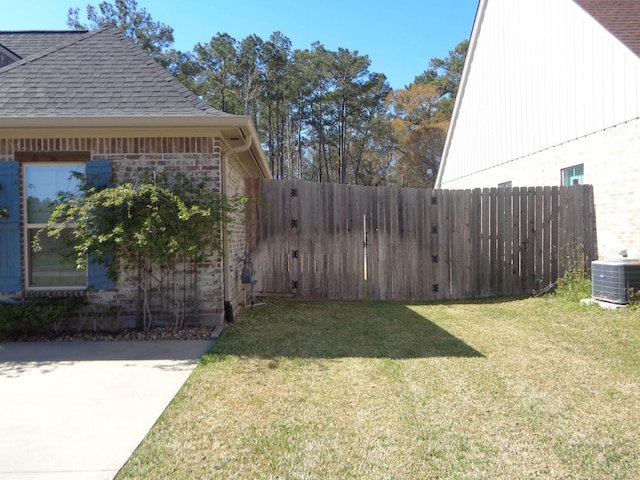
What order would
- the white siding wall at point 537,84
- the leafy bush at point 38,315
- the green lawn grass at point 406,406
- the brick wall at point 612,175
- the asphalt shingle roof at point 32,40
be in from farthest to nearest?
the asphalt shingle roof at point 32,40 → the white siding wall at point 537,84 → the brick wall at point 612,175 → the leafy bush at point 38,315 → the green lawn grass at point 406,406

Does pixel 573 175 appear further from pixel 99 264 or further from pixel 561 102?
pixel 99 264

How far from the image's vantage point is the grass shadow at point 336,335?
4672mm

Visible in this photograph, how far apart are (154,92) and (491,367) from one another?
5409 mm

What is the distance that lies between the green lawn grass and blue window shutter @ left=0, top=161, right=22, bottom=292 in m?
2.86

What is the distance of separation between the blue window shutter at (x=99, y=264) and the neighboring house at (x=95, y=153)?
1 cm

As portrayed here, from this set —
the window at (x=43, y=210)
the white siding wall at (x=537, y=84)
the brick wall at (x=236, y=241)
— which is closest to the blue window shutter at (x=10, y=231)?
the window at (x=43, y=210)

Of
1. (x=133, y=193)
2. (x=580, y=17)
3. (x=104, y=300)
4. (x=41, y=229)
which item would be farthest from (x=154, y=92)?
(x=580, y=17)

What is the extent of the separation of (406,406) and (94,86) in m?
5.77

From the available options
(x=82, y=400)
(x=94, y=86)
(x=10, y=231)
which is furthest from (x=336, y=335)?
(x=94, y=86)

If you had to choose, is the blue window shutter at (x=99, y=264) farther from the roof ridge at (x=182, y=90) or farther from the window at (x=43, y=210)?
the roof ridge at (x=182, y=90)

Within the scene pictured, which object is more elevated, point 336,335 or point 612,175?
point 612,175

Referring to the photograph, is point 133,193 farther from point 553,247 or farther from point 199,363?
point 553,247

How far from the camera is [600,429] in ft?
9.55

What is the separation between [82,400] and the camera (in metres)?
3.45
